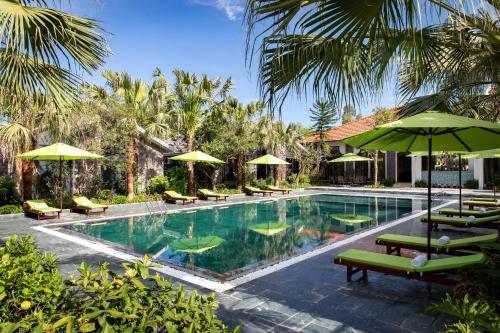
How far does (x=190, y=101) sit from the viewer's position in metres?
21.6

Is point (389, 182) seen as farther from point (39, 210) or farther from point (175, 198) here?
point (39, 210)

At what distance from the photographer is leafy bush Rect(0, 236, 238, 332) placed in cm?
209

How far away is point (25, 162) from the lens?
50.0ft

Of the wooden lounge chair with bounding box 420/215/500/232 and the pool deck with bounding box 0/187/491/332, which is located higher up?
the wooden lounge chair with bounding box 420/215/500/232

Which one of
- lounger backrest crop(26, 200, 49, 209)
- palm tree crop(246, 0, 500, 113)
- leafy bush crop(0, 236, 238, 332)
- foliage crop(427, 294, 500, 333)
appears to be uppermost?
palm tree crop(246, 0, 500, 113)

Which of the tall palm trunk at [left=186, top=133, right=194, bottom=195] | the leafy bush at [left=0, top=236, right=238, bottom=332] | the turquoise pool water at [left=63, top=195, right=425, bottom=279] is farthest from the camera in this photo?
the tall palm trunk at [left=186, top=133, right=194, bottom=195]

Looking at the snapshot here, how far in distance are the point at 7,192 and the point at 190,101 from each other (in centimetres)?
1077

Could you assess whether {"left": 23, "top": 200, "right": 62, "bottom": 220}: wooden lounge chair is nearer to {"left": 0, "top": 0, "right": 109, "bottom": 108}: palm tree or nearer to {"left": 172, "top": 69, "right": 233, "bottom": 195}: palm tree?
{"left": 172, "top": 69, "right": 233, "bottom": 195}: palm tree

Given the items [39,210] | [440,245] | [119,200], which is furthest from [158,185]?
[440,245]

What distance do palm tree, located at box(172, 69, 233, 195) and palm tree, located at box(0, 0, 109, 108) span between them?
15.4 meters

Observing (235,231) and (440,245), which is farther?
(235,231)

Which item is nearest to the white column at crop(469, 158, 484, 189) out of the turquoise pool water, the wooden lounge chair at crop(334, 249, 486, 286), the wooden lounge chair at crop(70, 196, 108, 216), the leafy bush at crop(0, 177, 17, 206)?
the turquoise pool water

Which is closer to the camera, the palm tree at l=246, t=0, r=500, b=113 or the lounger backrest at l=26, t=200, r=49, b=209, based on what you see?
the palm tree at l=246, t=0, r=500, b=113

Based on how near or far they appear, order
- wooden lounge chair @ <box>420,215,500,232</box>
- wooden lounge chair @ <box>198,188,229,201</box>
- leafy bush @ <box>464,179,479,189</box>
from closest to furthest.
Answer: wooden lounge chair @ <box>420,215,500,232</box>
wooden lounge chair @ <box>198,188,229,201</box>
leafy bush @ <box>464,179,479,189</box>
